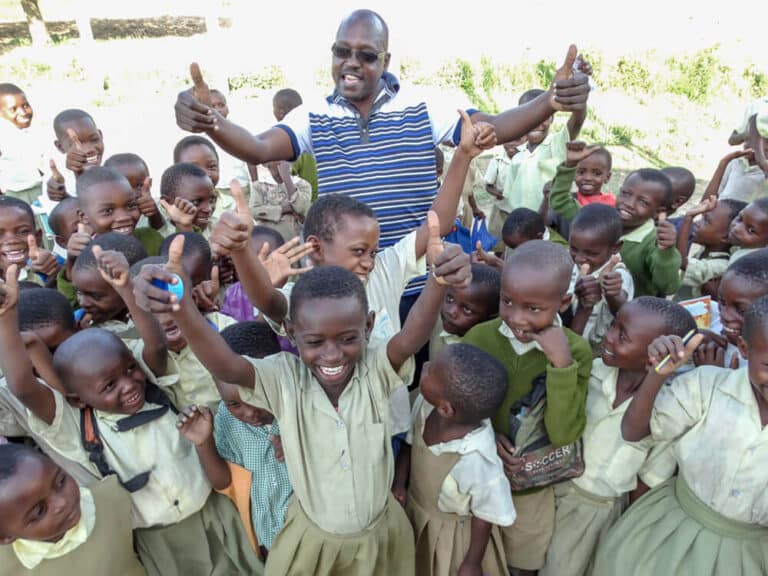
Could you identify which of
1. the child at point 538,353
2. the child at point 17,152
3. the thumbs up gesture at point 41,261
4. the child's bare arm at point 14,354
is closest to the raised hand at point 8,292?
the child's bare arm at point 14,354

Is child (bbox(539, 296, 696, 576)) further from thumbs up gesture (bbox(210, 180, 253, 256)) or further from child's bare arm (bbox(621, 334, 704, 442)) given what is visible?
thumbs up gesture (bbox(210, 180, 253, 256))

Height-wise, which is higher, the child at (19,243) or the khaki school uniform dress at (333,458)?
the child at (19,243)

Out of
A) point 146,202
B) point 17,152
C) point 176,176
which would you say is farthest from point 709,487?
point 17,152

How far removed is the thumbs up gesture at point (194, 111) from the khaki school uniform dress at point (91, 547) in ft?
3.86

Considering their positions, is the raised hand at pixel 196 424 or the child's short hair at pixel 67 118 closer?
the raised hand at pixel 196 424

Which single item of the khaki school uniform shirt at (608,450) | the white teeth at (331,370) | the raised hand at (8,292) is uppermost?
the raised hand at (8,292)

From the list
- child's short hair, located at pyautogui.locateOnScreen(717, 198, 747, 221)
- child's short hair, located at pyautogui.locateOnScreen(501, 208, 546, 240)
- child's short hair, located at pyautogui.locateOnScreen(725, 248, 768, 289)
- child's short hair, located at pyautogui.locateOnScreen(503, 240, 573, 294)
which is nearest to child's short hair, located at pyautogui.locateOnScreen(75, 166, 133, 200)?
child's short hair, located at pyautogui.locateOnScreen(503, 240, 573, 294)

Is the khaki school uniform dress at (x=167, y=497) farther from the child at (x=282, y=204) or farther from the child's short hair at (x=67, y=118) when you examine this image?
the child's short hair at (x=67, y=118)

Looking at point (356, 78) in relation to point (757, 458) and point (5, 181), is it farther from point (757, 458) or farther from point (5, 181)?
point (5, 181)

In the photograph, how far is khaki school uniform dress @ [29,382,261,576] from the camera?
1.80 m

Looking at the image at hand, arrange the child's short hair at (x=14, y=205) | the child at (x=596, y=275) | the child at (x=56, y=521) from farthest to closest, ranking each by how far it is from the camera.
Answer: the child's short hair at (x=14, y=205), the child at (x=596, y=275), the child at (x=56, y=521)

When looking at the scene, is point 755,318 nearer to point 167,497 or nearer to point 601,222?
point 601,222

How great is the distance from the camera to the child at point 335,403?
5.10 ft

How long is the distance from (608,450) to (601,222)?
106 cm
